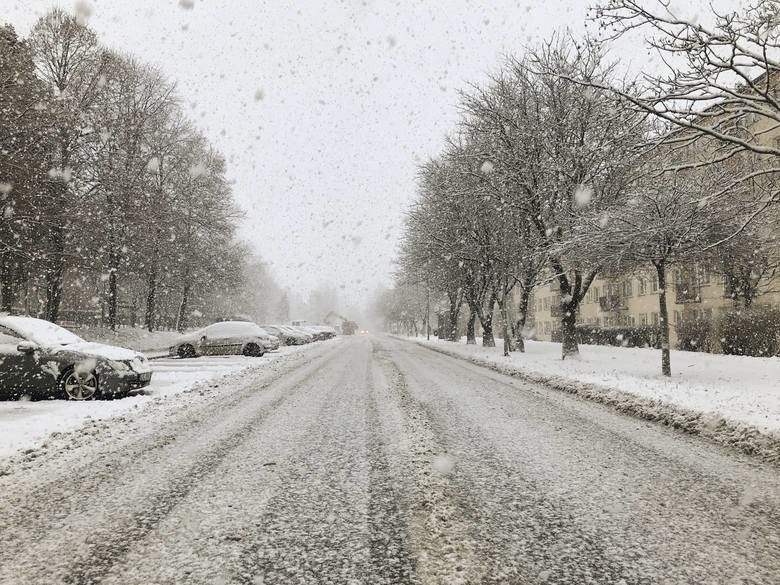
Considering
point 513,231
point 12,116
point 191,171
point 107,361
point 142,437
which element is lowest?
point 142,437

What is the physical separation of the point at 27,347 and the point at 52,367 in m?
0.52

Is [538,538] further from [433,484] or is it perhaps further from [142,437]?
[142,437]

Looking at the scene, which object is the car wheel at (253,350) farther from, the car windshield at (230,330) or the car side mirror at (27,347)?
the car side mirror at (27,347)

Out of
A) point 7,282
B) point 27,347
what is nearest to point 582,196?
point 27,347

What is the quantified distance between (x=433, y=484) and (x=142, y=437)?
159 inches

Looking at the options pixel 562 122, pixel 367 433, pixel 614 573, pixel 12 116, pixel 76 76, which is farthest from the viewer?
pixel 76 76

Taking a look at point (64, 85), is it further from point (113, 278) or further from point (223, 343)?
point (223, 343)

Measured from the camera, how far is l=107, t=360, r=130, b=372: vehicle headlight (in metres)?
9.22

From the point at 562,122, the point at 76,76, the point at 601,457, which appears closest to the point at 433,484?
the point at 601,457

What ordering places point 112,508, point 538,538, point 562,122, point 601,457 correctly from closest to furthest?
point 538,538, point 112,508, point 601,457, point 562,122

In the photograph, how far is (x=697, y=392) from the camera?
949 cm

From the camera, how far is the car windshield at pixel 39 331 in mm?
8906

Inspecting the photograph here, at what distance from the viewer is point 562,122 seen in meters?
17.7

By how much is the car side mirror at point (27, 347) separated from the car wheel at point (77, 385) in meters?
0.67
